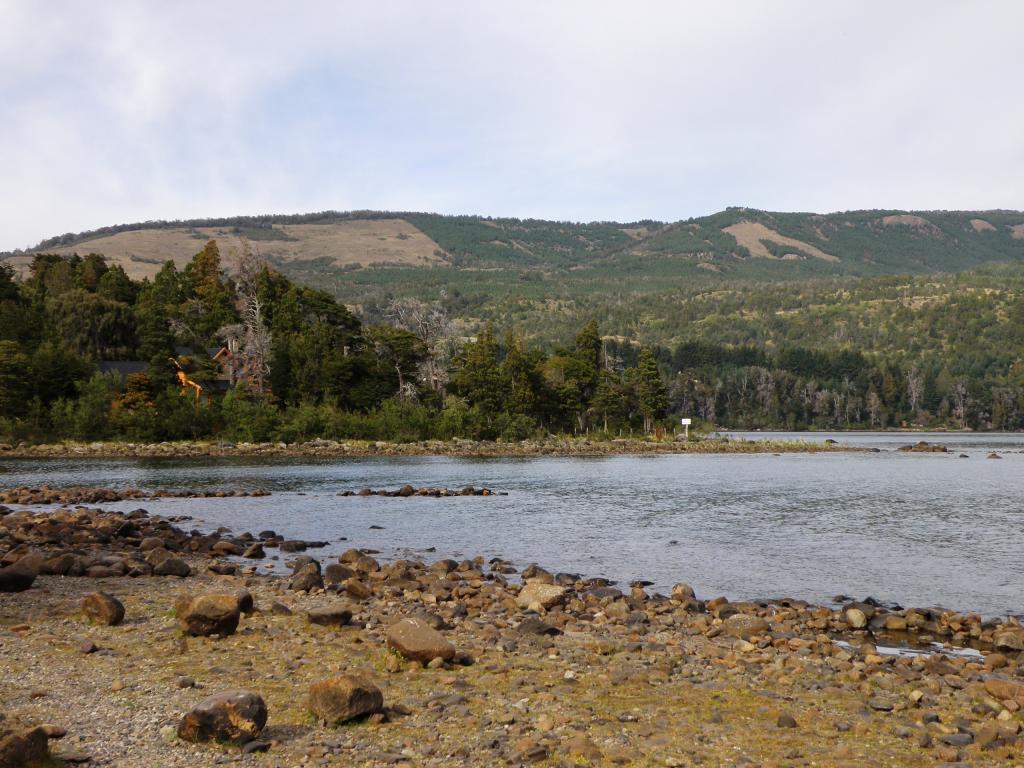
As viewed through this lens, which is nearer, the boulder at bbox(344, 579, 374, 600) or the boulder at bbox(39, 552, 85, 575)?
the boulder at bbox(344, 579, 374, 600)

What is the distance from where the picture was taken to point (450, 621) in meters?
15.0

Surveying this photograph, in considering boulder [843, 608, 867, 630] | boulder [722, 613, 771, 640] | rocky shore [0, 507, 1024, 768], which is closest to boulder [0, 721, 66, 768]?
rocky shore [0, 507, 1024, 768]

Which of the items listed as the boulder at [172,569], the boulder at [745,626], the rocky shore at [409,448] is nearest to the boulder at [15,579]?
the boulder at [172,569]

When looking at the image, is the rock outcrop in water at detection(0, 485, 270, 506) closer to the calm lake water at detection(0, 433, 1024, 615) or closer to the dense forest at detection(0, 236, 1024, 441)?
the calm lake water at detection(0, 433, 1024, 615)

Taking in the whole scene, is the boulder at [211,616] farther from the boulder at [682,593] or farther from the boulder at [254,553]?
the boulder at [254,553]

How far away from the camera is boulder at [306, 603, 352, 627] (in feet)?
46.3

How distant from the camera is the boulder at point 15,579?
1573 centimetres

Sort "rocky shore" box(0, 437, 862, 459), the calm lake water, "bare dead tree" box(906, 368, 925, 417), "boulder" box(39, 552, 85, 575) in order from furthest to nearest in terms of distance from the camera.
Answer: "bare dead tree" box(906, 368, 925, 417) < "rocky shore" box(0, 437, 862, 459) < the calm lake water < "boulder" box(39, 552, 85, 575)

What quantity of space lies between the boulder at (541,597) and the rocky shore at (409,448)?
62384 mm

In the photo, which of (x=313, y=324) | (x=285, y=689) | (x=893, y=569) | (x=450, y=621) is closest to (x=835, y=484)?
(x=893, y=569)

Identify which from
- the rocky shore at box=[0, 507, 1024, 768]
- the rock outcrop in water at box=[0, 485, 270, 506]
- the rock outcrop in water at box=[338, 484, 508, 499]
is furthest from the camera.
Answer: the rock outcrop in water at box=[338, 484, 508, 499]

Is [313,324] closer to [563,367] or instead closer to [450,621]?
[563,367]

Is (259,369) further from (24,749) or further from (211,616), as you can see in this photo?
(24,749)

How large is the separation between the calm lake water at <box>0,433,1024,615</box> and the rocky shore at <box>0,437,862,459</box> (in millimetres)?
7414
